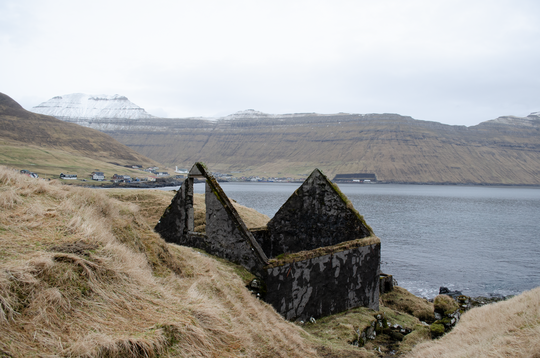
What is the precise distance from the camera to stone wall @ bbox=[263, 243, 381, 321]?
9133 millimetres

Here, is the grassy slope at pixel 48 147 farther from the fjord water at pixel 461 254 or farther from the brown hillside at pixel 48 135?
the fjord water at pixel 461 254

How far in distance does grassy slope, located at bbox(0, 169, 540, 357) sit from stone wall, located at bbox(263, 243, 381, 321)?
662 millimetres

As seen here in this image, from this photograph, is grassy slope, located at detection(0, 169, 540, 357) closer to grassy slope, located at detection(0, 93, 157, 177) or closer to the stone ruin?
the stone ruin

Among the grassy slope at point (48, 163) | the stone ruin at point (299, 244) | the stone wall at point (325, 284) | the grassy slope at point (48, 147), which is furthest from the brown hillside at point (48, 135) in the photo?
the stone wall at point (325, 284)

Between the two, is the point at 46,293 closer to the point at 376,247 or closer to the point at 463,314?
the point at 376,247

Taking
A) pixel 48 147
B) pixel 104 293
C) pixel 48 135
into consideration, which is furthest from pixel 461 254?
pixel 48 135

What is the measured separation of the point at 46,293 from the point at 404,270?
1216 inches

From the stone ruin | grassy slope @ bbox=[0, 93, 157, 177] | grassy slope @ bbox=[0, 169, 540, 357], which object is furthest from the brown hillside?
grassy slope @ bbox=[0, 169, 540, 357]

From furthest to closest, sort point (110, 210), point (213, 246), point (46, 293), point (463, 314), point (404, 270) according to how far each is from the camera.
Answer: point (404, 270) → point (463, 314) → point (213, 246) → point (110, 210) → point (46, 293)

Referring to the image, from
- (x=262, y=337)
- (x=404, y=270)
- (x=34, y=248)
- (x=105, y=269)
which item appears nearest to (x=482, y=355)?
(x=262, y=337)

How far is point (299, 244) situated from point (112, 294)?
8223 millimetres

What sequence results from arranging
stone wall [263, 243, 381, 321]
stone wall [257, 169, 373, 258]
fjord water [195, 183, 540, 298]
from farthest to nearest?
fjord water [195, 183, 540, 298] < stone wall [257, 169, 373, 258] < stone wall [263, 243, 381, 321]

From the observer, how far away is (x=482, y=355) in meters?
6.27

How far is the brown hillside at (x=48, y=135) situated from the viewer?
16000 centimetres
